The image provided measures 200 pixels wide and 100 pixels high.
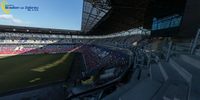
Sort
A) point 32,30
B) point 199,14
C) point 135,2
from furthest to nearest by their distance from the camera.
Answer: point 32,30 → point 135,2 → point 199,14

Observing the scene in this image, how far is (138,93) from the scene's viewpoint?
12.3ft

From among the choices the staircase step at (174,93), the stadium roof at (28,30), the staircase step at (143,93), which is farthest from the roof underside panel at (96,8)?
the stadium roof at (28,30)

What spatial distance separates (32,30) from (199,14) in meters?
36.5

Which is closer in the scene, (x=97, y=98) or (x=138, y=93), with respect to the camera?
(x=138, y=93)

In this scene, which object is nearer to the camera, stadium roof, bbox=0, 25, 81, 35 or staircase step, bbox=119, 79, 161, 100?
staircase step, bbox=119, 79, 161, 100

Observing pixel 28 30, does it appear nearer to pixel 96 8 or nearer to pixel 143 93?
pixel 96 8

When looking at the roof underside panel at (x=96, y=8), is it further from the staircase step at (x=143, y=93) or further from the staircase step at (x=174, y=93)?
the staircase step at (x=174, y=93)

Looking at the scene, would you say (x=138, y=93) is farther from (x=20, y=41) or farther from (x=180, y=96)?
(x=20, y=41)

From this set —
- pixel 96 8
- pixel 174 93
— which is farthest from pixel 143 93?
pixel 96 8

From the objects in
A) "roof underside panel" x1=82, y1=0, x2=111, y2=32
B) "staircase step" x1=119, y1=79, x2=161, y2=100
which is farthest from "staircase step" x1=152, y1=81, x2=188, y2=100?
"roof underside panel" x1=82, y1=0, x2=111, y2=32

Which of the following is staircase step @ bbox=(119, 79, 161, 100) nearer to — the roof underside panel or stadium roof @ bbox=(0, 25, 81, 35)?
the roof underside panel

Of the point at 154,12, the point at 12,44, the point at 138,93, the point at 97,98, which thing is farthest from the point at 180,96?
the point at 12,44

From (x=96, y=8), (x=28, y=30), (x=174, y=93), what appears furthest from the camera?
(x=28, y=30)

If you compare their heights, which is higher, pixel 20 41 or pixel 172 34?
pixel 172 34
